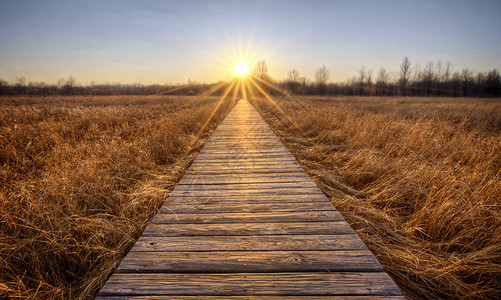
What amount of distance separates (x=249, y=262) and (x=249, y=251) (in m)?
0.11

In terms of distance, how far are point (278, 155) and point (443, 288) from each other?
2918mm

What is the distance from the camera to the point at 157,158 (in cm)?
455

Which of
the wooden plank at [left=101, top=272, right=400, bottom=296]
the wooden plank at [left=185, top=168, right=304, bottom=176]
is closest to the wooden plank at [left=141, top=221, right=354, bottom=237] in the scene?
the wooden plank at [left=101, top=272, right=400, bottom=296]

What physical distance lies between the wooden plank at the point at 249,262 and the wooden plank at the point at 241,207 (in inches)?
25.0

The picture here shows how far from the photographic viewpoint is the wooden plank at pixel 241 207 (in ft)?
7.31

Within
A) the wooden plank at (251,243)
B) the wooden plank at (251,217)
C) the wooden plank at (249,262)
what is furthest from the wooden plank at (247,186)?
the wooden plank at (249,262)

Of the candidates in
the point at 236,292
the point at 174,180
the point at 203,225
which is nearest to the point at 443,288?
the point at 236,292

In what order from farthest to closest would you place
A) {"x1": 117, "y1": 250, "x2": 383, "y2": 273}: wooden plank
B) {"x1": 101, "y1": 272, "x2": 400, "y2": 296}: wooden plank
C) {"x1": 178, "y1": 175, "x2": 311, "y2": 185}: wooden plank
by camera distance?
{"x1": 178, "y1": 175, "x2": 311, "y2": 185}: wooden plank, {"x1": 117, "y1": 250, "x2": 383, "y2": 273}: wooden plank, {"x1": 101, "y1": 272, "x2": 400, "y2": 296}: wooden plank

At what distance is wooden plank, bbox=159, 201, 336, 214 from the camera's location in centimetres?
223

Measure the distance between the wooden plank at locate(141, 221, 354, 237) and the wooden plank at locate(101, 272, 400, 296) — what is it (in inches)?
17.6

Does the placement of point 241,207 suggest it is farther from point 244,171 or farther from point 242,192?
point 244,171

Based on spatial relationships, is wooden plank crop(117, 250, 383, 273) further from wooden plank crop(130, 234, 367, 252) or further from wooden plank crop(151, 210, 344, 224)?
wooden plank crop(151, 210, 344, 224)

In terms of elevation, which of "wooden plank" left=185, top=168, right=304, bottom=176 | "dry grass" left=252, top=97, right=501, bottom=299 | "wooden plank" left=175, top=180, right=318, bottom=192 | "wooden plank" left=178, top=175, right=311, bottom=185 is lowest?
"dry grass" left=252, top=97, right=501, bottom=299

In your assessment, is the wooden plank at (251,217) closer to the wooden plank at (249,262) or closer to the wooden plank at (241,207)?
the wooden plank at (241,207)
